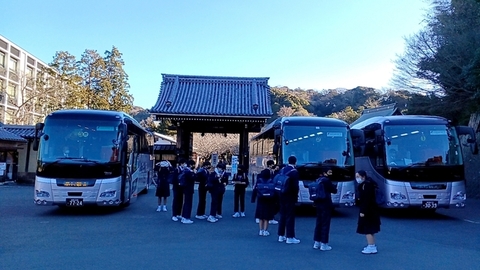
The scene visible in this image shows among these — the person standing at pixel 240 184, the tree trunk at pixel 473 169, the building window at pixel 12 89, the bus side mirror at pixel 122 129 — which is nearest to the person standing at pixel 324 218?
the person standing at pixel 240 184

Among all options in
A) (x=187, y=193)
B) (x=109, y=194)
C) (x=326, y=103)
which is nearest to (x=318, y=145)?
(x=187, y=193)

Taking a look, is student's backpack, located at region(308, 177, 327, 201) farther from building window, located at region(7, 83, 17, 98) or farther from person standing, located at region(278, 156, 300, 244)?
building window, located at region(7, 83, 17, 98)

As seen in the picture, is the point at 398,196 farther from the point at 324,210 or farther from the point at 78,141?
the point at 78,141

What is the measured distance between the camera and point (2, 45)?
46.9 m

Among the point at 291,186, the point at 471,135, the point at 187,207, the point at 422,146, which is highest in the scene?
the point at 471,135

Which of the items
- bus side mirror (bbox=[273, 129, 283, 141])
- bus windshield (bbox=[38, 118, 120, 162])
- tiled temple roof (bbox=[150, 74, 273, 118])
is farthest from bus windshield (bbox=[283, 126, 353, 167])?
tiled temple roof (bbox=[150, 74, 273, 118])

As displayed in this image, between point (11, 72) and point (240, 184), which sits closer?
point (240, 184)

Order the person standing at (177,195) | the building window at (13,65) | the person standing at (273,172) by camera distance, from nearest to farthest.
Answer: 1. the person standing at (273,172)
2. the person standing at (177,195)
3. the building window at (13,65)

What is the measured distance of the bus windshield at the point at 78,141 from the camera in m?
11.9

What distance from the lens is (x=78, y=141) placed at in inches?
476

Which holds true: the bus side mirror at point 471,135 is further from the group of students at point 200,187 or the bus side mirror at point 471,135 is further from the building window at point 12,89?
the building window at point 12,89

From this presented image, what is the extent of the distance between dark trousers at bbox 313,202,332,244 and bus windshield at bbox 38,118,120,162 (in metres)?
6.70

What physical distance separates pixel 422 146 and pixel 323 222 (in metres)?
6.01

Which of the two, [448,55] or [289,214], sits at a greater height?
[448,55]
